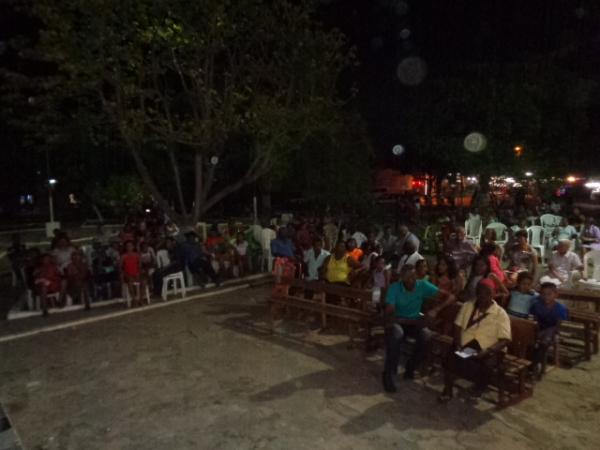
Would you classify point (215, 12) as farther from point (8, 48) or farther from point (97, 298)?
point (8, 48)

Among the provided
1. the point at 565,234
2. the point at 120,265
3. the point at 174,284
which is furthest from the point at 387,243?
the point at 120,265

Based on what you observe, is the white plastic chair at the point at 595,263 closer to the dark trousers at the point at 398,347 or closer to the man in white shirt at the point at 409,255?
the man in white shirt at the point at 409,255

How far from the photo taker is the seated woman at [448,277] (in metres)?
7.16

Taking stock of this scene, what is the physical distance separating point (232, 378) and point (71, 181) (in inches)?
850

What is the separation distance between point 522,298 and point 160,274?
7.16m

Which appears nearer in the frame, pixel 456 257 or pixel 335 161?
pixel 456 257

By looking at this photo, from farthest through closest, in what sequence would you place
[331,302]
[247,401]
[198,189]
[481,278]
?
1. [198,189]
2. [331,302]
3. [481,278]
4. [247,401]

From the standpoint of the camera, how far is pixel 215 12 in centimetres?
1139

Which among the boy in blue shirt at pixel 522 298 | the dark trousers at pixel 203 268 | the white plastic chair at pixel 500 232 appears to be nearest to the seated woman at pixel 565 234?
the white plastic chair at pixel 500 232

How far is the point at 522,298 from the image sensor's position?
6184mm

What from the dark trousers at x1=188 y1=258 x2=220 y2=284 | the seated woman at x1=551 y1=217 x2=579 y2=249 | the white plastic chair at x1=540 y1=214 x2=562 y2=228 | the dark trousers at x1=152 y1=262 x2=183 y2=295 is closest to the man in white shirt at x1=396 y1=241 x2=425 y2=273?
the dark trousers at x1=188 y1=258 x2=220 y2=284

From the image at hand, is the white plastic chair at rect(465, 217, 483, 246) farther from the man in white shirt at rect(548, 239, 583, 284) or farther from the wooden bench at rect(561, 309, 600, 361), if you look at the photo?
the wooden bench at rect(561, 309, 600, 361)

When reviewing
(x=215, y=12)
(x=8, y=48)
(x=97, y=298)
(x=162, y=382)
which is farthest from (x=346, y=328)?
(x=8, y=48)

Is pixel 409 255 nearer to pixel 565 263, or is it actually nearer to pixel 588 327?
→ pixel 565 263
